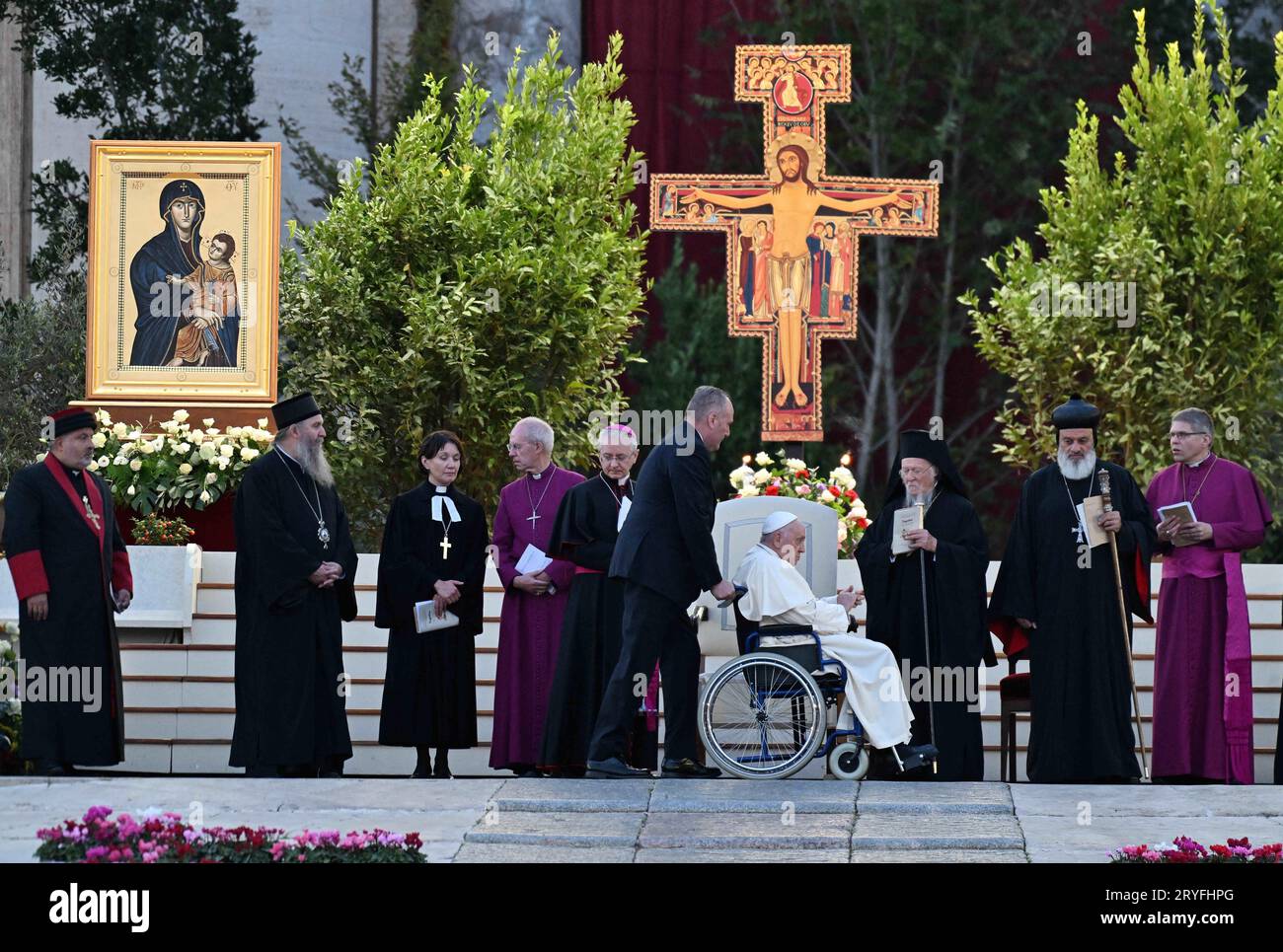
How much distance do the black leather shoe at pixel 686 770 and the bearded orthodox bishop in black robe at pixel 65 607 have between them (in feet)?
9.05

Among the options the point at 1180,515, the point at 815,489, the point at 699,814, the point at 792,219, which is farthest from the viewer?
the point at 792,219

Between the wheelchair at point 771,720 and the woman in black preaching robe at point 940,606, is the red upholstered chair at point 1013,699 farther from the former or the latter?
the wheelchair at point 771,720

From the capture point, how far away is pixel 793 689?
898 centimetres

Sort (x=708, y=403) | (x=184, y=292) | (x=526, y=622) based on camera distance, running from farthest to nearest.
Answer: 1. (x=184, y=292)
2. (x=526, y=622)
3. (x=708, y=403)

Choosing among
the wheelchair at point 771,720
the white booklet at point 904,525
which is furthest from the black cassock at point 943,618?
the wheelchair at point 771,720

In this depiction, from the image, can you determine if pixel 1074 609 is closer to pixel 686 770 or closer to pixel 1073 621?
pixel 1073 621

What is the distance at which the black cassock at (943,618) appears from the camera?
9.61m

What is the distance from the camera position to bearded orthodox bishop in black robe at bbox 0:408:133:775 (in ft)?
32.3

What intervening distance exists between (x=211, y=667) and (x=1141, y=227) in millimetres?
7243

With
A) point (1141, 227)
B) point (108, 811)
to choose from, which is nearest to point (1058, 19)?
point (1141, 227)

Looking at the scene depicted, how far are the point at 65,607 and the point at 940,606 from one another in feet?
13.6

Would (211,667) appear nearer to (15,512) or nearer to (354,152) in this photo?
(15,512)

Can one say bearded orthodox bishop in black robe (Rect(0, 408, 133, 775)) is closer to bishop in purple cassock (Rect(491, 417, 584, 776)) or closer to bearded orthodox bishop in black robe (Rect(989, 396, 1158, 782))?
bishop in purple cassock (Rect(491, 417, 584, 776))

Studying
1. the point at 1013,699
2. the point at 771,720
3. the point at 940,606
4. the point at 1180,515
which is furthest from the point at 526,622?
the point at 1180,515
